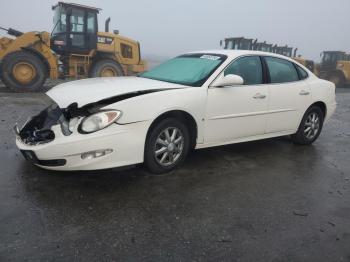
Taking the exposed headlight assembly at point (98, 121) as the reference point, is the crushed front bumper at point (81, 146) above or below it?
below

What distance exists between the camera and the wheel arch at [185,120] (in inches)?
151

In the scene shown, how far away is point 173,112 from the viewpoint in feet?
13.0

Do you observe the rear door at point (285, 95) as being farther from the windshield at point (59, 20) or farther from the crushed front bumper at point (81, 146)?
the windshield at point (59, 20)

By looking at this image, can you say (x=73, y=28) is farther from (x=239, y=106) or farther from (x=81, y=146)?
(x=81, y=146)

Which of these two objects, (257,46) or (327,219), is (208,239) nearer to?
(327,219)

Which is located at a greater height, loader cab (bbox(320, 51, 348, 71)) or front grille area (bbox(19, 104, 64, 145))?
loader cab (bbox(320, 51, 348, 71))

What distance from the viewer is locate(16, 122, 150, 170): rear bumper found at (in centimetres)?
331

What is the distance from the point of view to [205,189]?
375cm

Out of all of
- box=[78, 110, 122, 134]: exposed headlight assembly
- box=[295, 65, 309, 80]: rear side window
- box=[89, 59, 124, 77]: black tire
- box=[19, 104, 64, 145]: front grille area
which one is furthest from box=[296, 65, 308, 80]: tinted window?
box=[89, 59, 124, 77]: black tire

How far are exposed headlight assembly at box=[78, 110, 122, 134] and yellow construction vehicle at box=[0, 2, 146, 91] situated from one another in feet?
27.5

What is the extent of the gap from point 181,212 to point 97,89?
1.69 meters

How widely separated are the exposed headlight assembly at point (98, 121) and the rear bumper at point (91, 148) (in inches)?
2.0

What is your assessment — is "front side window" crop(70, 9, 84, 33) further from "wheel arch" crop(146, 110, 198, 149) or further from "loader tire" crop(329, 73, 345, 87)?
"loader tire" crop(329, 73, 345, 87)

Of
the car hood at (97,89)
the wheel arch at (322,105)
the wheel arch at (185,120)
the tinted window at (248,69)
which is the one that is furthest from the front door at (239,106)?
the wheel arch at (322,105)
